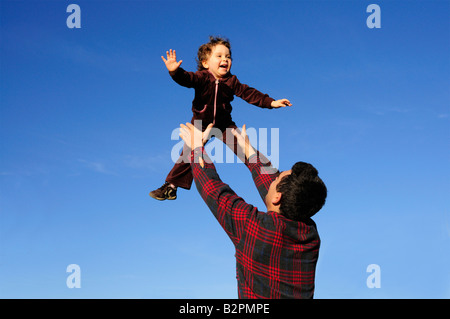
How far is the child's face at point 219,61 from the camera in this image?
578 cm

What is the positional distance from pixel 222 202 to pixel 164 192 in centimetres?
233

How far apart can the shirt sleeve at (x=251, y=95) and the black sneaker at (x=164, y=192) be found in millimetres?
1640

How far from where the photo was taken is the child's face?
228 inches

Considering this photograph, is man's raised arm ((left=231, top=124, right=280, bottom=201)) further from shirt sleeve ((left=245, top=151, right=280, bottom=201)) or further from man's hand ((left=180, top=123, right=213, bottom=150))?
man's hand ((left=180, top=123, right=213, bottom=150))

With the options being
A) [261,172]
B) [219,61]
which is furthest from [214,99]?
[261,172]

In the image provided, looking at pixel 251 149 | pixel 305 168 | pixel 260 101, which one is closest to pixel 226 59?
pixel 260 101

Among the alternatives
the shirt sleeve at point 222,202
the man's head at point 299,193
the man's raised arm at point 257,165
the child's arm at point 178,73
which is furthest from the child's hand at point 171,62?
the man's head at point 299,193

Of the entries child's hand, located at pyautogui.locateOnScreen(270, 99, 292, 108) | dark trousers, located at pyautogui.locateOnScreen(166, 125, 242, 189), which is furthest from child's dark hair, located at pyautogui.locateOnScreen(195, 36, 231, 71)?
dark trousers, located at pyautogui.locateOnScreen(166, 125, 242, 189)

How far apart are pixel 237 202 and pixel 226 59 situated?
2.78m

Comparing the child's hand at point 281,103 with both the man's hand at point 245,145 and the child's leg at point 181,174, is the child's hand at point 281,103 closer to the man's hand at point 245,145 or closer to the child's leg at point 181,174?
the man's hand at point 245,145

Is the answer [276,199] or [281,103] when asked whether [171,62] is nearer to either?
[281,103]

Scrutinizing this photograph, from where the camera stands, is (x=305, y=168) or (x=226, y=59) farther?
(x=226, y=59)
